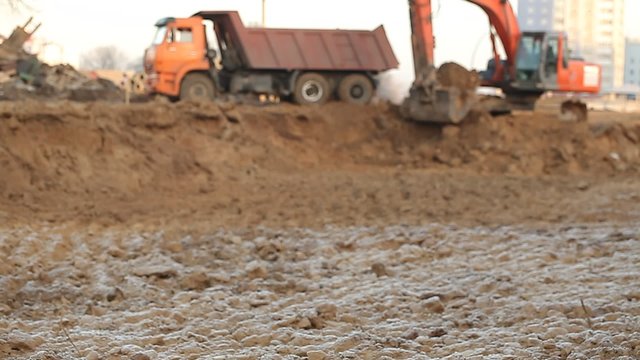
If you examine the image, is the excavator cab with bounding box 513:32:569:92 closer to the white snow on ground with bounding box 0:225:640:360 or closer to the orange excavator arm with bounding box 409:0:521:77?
the orange excavator arm with bounding box 409:0:521:77

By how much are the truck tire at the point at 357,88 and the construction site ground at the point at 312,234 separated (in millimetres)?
1399

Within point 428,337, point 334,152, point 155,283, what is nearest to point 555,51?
point 334,152

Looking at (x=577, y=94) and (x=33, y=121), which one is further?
(x=577, y=94)

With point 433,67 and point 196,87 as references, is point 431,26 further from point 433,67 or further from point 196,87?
point 196,87

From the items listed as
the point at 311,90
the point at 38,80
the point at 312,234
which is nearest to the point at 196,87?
the point at 311,90

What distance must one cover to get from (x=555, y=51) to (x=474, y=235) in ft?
37.2

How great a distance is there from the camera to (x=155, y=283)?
9258 mm

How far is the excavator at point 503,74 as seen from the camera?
790 inches

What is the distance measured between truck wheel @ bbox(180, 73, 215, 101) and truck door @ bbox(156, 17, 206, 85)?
26 centimetres

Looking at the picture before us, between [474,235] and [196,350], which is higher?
[196,350]

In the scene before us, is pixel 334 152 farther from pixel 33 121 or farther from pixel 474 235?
pixel 474 235

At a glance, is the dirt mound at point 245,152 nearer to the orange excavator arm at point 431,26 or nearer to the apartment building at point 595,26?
the orange excavator arm at point 431,26

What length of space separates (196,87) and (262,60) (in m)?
1.59

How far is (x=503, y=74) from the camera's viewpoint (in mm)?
22484
